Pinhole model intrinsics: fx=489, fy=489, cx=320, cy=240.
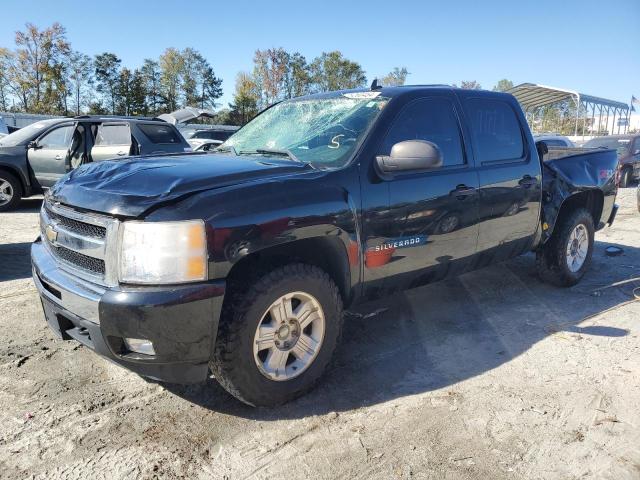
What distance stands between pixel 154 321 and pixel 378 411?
1383mm

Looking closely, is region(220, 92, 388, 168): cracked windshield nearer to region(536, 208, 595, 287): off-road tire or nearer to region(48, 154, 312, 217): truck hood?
region(48, 154, 312, 217): truck hood

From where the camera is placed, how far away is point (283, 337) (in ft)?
9.23

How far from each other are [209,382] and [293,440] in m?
0.84

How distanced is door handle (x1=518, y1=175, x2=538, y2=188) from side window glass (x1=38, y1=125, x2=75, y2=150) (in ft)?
27.9

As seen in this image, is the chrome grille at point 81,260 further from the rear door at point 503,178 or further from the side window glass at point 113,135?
the side window glass at point 113,135

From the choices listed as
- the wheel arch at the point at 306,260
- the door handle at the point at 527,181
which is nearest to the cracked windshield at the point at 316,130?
the wheel arch at the point at 306,260

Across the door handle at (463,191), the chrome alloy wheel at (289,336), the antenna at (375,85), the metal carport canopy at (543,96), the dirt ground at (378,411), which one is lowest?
the dirt ground at (378,411)

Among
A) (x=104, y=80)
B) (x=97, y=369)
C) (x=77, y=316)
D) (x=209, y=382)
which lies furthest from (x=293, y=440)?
(x=104, y=80)

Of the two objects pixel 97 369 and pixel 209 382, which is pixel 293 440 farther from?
pixel 97 369

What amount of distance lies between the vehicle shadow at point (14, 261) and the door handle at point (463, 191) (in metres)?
4.44

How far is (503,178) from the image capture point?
406cm

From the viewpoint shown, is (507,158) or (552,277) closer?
(507,158)

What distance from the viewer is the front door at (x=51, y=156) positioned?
936 cm

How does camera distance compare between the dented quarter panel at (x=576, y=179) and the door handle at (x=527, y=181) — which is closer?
the door handle at (x=527, y=181)
